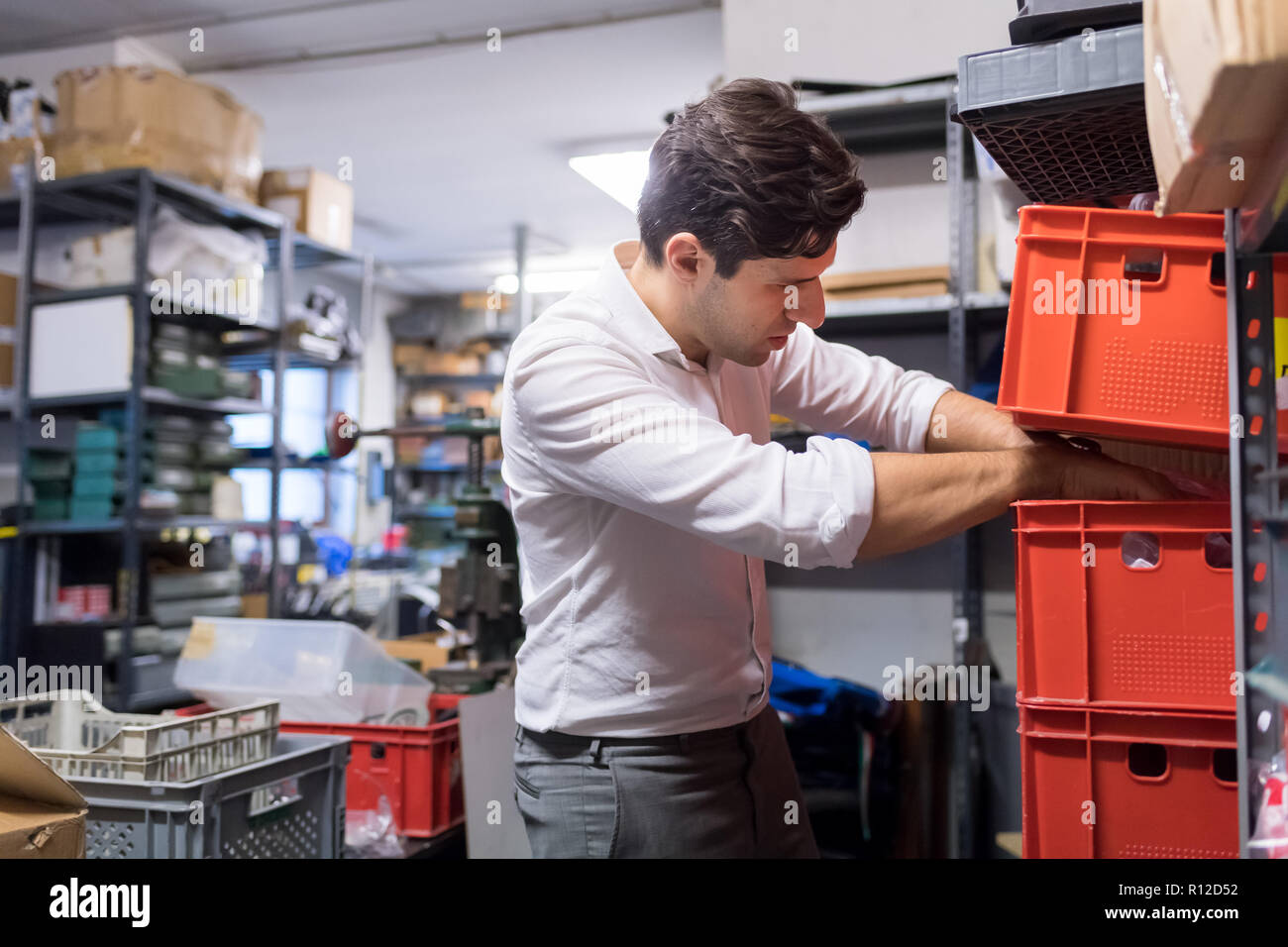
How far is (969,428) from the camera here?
126 centimetres

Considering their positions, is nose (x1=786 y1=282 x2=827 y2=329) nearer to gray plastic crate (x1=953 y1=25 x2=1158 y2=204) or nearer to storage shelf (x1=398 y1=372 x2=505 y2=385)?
gray plastic crate (x1=953 y1=25 x2=1158 y2=204)

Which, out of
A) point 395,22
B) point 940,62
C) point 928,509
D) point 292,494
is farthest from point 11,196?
point 292,494

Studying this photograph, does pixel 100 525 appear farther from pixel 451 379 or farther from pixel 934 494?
pixel 451 379

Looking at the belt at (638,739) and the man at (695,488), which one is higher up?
the man at (695,488)

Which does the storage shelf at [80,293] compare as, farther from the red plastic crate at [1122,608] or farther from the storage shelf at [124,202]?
the red plastic crate at [1122,608]

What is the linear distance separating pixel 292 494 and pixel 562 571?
25.8ft

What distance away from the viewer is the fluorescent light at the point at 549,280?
27.9 ft

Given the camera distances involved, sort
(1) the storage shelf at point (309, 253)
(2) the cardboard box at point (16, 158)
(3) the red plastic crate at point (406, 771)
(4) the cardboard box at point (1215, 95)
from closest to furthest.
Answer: (4) the cardboard box at point (1215, 95) < (3) the red plastic crate at point (406, 771) < (2) the cardboard box at point (16, 158) < (1) the storage shelf at point (309, 253)

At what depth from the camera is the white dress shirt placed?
1023mm

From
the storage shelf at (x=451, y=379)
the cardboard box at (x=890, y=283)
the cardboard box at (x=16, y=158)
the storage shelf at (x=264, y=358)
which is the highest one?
the cardboard box at (x=16, y=158)

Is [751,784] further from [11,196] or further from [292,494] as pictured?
[292,494]

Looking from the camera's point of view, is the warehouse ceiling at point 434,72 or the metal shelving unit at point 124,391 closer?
the metal shelving unit at point 124,391

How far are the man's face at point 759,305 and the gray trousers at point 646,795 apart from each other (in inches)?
19.0

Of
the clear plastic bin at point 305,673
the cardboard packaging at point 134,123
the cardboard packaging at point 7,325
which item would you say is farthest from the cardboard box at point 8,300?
the clear plastic bin at point 305,673
